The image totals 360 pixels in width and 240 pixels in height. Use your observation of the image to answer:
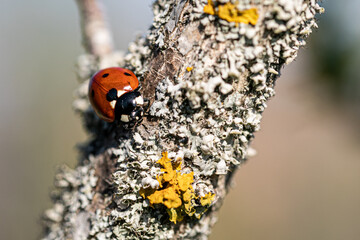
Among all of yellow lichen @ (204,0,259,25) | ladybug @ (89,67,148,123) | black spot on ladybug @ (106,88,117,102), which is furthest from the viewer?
black spot on ladybug @ (106,88,117,102)

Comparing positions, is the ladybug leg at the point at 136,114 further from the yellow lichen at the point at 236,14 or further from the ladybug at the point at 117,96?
the yellow lichen at the point at 236,14

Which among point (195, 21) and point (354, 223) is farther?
point (354, 223)

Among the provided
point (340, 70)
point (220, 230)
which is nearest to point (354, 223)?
point (220, 230)

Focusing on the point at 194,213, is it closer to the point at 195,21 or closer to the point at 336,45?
the point at 195,21

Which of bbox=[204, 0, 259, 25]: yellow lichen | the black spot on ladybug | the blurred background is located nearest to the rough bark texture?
bbox=[204, 0, 259, 25]: yellow lichen

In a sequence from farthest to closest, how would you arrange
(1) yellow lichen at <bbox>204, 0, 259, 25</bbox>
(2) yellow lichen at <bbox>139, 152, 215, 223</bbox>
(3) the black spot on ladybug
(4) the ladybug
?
(3) the black spot on ladybug
(4) the ladybug
(2) yellow lichen at <bbox>139, 152, 215, 223</bbox>
(1) yellow lichen at <bbox>204, 0, 259, 25</bbox>

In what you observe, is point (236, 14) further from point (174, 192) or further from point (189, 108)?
point (174, 192)

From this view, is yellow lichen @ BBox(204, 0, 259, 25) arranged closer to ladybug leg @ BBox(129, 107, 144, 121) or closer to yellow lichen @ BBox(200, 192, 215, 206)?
ladybug leg @ BBox(129, 107, 144, 121)
